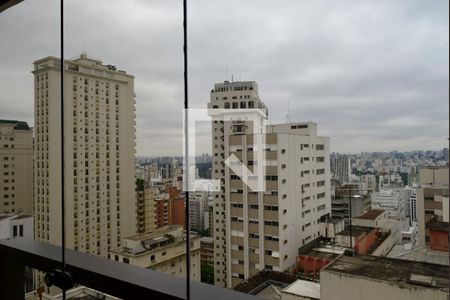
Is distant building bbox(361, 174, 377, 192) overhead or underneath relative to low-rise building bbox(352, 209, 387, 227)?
overhead

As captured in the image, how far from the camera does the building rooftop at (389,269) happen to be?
0.77m

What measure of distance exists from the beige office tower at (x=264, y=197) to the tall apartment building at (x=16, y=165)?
1519mm

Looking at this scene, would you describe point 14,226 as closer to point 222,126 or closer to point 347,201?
point 222,126

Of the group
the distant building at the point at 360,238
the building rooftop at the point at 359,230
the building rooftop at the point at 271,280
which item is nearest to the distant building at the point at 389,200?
the distant building at the point at 360,238

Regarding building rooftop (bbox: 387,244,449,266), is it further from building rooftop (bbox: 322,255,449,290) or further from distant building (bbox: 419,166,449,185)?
distant building (bbox: 419,166,449,185)

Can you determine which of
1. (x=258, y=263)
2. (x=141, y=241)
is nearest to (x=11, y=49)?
(x=141, y=241)

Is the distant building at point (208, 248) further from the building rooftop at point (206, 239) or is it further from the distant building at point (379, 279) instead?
the distant building at point (379, 279)

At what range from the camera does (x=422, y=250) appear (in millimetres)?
946

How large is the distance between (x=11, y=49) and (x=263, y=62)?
168 cm

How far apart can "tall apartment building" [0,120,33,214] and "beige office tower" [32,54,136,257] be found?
127 mm

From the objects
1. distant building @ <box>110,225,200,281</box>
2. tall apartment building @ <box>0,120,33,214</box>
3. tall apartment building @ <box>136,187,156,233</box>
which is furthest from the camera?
tall apartment building @ <box>0,120,33,214</box>

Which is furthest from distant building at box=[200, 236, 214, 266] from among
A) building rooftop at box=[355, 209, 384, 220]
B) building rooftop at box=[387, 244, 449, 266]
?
building rooftop at box=[387, 244, 449, 266]

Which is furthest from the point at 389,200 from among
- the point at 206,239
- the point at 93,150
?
the point at 93,150

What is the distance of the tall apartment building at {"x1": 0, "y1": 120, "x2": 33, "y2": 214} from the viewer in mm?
2605
